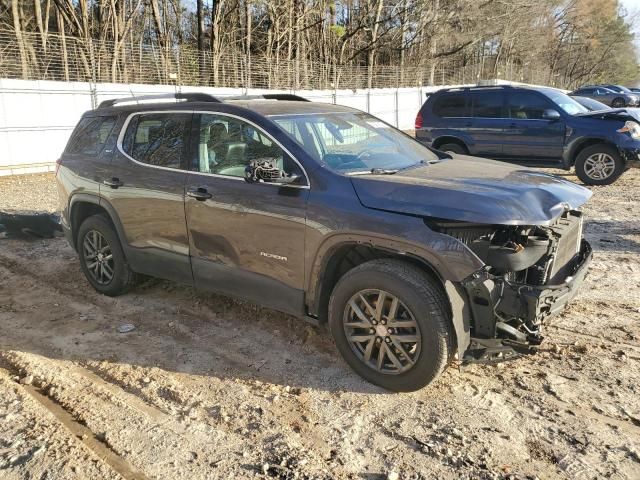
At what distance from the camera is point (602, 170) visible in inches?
402

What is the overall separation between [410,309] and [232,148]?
1894 millimetres

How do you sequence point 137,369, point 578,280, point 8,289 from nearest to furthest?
1. point 578,280
2. point 137,369
3. point 8,289

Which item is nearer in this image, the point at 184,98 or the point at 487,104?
the point at 184,98

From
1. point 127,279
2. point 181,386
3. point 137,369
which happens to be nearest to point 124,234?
point 127,279

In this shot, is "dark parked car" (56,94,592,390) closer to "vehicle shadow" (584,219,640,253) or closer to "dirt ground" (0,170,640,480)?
"dirt ground" (0,170,640,480)

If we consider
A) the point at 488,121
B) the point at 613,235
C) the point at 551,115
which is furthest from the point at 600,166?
the point at 613,235

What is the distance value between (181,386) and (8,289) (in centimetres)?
304

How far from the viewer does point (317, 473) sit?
2797mm

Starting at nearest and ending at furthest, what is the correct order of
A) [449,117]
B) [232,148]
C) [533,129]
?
[232,148], [533,129], [449,117]

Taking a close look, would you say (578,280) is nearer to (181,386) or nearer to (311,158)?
(311,158)

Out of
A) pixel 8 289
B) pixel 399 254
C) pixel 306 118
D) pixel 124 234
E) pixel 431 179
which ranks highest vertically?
pixel 306 118

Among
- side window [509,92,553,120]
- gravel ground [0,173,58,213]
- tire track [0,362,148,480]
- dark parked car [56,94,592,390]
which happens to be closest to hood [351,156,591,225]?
dark parked car [56,94,592,390]

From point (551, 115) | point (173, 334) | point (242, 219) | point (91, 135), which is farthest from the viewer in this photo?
point (551, 115)

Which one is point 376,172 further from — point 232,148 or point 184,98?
point 184,98
